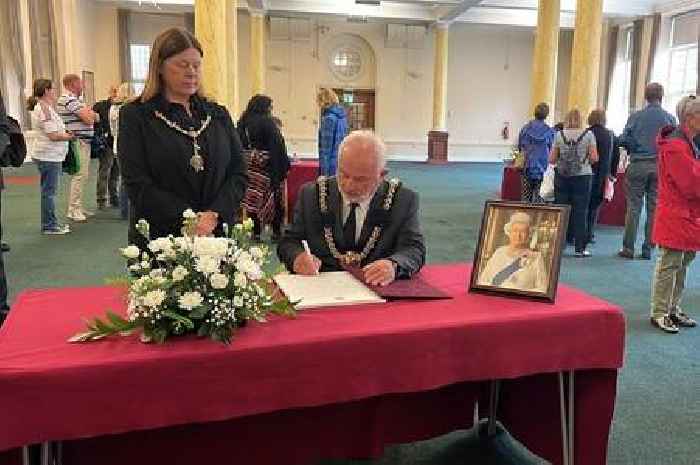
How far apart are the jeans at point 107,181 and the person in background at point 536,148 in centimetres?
492

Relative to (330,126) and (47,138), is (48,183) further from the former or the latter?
(330,126)

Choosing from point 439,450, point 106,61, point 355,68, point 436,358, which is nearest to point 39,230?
point 439,450

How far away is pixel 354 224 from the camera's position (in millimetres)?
2455

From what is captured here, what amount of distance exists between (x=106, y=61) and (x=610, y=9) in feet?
45.2

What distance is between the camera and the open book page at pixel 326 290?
1.98m

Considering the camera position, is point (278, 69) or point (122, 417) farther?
point (278, 69)

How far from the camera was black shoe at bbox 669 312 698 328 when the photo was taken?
4195mm

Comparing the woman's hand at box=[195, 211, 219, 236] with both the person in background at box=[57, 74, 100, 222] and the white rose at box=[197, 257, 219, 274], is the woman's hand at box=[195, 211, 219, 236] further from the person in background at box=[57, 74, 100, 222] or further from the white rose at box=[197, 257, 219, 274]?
the person in background at box=[57, 74, 100, 222]

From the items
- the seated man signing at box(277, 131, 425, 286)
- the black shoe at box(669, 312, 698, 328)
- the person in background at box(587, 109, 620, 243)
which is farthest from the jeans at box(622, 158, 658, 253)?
the seated man signing at box(277, 131, 425, 286)

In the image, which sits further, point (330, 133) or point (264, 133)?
point (330, 133)

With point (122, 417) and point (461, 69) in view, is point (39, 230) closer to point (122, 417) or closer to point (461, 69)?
point (122, 417)

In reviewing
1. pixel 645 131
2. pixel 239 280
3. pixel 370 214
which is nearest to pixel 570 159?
pixel 645 131

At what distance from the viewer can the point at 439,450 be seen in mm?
2553

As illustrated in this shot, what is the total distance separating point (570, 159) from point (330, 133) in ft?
7.98
